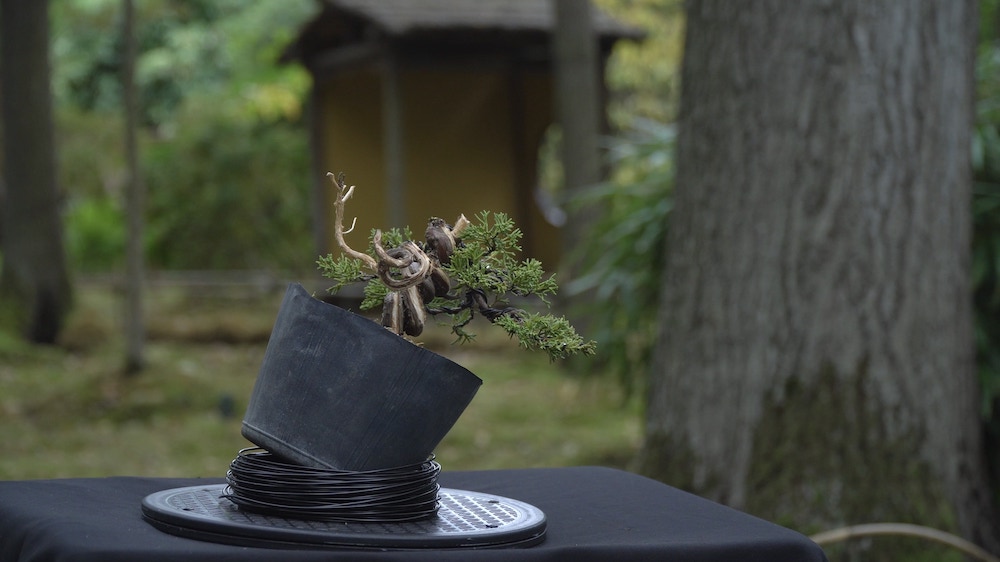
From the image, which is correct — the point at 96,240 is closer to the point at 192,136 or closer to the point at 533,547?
the point at 192,136

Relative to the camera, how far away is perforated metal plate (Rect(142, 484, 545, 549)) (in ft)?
4.60

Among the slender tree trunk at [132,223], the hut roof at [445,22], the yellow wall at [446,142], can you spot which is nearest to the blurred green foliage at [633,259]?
the slender tree trunk at [132,223]

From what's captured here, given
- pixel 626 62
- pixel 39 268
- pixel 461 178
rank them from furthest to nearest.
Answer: pixel 626 62
pixel 461 178
pixel 39 268

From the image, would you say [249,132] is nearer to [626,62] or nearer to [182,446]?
[626,62]

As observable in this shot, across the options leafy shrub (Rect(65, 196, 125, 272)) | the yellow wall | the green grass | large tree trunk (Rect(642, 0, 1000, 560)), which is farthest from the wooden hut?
large tree trunk (Rect(642, 0, 1000, 560))

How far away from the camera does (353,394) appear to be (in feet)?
4.89

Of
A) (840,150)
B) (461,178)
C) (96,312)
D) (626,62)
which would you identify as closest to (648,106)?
(626,62)

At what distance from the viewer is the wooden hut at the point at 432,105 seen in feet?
37.8

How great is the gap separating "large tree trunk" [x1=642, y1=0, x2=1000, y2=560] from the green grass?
1630mm

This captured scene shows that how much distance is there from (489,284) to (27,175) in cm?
877

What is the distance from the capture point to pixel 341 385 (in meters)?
1.49

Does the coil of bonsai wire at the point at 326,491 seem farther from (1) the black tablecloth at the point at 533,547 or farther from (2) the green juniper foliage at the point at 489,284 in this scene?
(2) the green juniper foliage at the point at 489,284

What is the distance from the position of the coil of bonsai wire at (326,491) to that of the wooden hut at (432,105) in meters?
9.74

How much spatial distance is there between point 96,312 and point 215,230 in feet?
14.2
